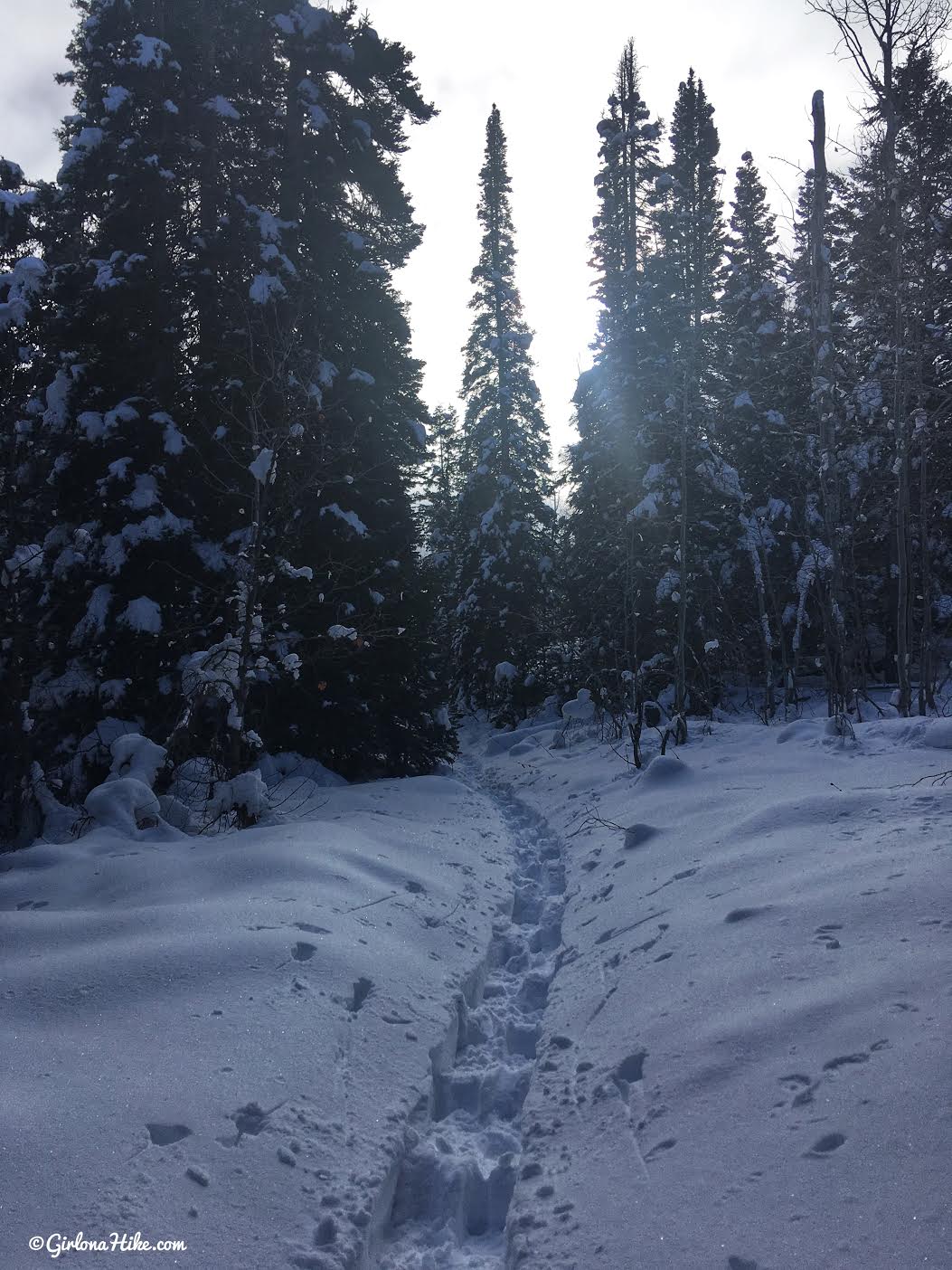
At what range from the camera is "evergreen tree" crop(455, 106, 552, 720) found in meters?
22.8

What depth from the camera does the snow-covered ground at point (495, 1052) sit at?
275 cm

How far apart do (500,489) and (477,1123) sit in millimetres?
20374

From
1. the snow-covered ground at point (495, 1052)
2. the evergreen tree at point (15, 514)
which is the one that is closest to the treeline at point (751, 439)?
the snow-covered ground at point (495, 1052)

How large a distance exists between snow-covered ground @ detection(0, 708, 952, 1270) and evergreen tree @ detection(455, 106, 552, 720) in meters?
15.2

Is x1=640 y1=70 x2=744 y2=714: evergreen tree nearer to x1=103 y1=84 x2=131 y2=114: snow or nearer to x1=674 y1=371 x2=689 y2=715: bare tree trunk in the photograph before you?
x1=674 y1=371 x2=689 y2=715: bare tree trunk

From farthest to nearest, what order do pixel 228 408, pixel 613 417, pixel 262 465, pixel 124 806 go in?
1. pixel 613 417
2. pixel 228 408
3. pixel 262 465
4. pixel 124 806

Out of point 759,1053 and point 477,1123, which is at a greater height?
point 759,1053

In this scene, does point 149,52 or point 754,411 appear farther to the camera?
point 754,411

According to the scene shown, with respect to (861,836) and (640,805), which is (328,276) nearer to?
(640,805)

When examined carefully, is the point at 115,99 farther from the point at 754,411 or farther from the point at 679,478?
the point at 754,411

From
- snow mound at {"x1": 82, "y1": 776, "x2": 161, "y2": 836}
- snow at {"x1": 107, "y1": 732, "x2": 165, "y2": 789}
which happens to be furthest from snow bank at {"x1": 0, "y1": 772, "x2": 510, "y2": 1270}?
snow at {"x1": 107, "y1": 732, "x2": 165, "y2": 789}

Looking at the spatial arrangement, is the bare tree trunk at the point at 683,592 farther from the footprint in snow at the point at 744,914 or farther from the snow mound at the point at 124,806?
the snow mound at the point at 124,806

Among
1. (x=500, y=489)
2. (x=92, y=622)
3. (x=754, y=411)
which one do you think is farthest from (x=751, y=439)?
(x=92, y=622)

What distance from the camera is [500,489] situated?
76.0ft
